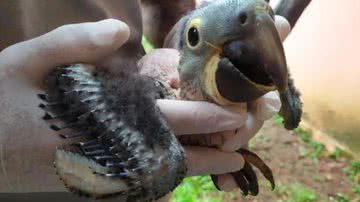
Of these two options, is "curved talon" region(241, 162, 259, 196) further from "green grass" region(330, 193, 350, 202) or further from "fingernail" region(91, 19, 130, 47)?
"green grass" region(330, 193, 350, 202)

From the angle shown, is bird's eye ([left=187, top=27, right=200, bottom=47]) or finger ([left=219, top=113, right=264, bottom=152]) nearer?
bird's eye ([left=187, top=27, right=200, bottom=47])

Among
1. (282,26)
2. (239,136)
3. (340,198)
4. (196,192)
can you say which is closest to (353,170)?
(340,198)

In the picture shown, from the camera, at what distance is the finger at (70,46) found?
2.64 ft

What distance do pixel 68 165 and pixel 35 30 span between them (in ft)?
0.94

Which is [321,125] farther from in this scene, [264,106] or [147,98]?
[147,98]

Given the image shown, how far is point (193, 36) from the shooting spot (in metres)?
0.77

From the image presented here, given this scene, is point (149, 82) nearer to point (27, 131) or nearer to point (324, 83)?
point (27, 131)

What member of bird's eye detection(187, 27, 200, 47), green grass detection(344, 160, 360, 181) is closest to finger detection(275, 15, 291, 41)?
A: bird's eye detection(187, 27, 200, 47)

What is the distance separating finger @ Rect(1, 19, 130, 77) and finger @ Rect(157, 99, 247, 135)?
11cm

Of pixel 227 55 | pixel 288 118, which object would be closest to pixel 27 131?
pixel 227 55

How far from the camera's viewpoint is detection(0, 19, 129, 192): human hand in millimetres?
810

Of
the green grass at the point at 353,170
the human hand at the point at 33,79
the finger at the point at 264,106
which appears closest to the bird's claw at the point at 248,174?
the finger at the point at 264,106

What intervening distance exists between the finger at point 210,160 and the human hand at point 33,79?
192 mm

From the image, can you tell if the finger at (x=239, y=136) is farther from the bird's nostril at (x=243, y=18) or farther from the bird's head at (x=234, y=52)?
the bird's nostril at (x=243, y=18)
